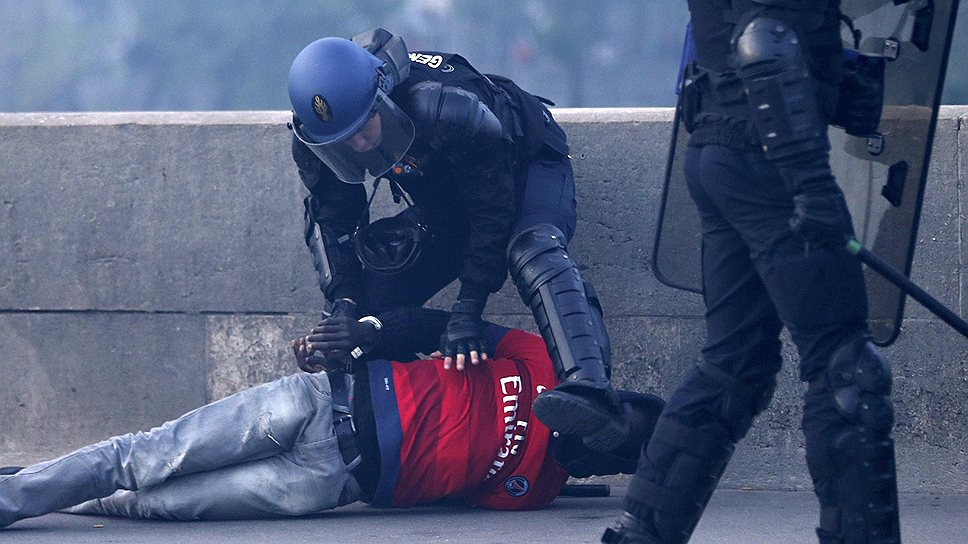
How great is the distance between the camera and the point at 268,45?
8648 millimetres

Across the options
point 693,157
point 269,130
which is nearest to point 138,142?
point 269,130

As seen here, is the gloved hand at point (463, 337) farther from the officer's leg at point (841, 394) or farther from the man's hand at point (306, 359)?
the officer's leg at point (841, 394)

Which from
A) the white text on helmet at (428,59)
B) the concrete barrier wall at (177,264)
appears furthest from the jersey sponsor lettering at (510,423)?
the white text on helmet at (428,59)

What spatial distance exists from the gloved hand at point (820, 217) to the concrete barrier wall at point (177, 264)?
6.39 feet

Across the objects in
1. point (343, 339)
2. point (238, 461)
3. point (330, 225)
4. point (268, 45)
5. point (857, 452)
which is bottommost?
point (238, 461)

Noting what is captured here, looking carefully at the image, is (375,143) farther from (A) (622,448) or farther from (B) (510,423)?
(A) (622,448)

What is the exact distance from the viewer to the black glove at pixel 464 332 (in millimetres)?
3848

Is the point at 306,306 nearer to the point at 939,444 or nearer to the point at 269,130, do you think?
the point at 269,130

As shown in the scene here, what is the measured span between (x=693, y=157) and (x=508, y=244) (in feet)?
3.99

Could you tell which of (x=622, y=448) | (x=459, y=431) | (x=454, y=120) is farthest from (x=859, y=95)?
(x=459, y=431)

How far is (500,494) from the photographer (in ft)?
12.7

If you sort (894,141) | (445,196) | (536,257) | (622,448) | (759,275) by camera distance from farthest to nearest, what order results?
(445,196), (536,257), (894,141), (622,448), (759,275)

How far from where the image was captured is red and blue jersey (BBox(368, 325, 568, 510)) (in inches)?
146

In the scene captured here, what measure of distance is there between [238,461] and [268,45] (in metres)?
5.35
